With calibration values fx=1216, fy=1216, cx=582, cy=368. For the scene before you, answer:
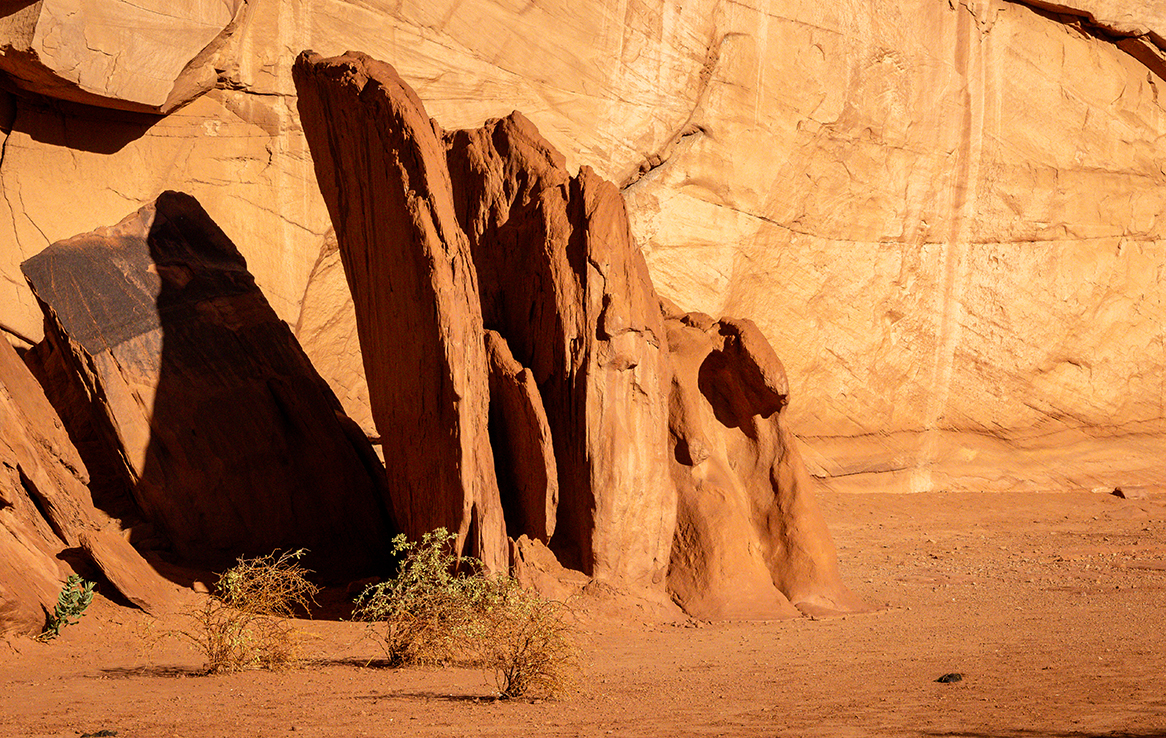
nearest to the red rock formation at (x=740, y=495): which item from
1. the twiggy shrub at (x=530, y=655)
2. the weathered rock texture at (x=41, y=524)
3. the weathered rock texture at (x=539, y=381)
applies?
the weathered rock texture at (x=539, y=381)

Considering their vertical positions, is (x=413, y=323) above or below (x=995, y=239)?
below

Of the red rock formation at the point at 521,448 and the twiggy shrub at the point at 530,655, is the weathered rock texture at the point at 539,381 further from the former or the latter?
the twiggy shrub at the point at 530,655

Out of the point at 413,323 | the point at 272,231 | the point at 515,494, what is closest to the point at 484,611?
the point at 515,494

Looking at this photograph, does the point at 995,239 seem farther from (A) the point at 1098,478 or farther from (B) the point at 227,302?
(B) the point at 227,302

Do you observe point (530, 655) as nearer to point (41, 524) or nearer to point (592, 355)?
point (592, 355)

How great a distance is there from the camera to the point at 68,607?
6.95 metres

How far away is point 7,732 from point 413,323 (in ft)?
11.8

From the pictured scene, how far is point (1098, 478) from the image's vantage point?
15.2m

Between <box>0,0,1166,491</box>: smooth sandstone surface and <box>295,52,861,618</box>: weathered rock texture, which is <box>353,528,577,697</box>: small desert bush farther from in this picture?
<box>0,0,1166,491</box>: smooth sandstone surface

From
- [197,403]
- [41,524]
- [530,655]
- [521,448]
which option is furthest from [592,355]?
[41,524]

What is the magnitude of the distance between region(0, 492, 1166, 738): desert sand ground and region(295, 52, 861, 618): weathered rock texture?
0.60 meters

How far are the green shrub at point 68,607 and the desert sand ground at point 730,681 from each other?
7cm

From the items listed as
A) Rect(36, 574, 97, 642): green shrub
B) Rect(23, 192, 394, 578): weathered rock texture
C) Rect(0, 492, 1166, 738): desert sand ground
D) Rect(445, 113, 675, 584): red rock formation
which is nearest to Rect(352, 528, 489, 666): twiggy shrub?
Rect(0, 492, 1166, 738): desert sand ground

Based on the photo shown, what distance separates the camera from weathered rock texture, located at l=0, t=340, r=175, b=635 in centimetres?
686
